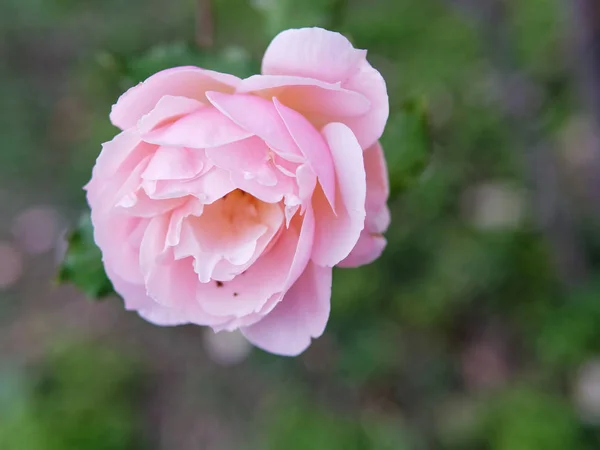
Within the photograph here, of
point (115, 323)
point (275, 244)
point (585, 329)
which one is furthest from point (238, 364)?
point (275, 244)

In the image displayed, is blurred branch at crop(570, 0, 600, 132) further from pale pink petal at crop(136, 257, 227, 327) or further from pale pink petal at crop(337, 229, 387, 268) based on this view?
pale pink petal at crop(136, 257, 227, 327)

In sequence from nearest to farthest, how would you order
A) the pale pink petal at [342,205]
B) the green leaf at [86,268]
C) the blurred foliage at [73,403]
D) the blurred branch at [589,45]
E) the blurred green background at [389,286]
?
the pale pink petal at [342,205] < the green leaf at [86,268] < the blurred branch at [589,45] < the blurred green background at [389,286] < the blurred foliage at [73,403]

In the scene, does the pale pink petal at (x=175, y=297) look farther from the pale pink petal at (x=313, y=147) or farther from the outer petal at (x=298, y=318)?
the pale pink petal at (x=313, y=147)

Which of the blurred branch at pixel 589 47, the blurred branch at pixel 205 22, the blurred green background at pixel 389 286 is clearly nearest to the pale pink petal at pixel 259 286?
the blurred branch at pixel 205 22

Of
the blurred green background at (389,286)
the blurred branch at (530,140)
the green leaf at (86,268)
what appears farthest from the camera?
the blurred green background at (389,286)

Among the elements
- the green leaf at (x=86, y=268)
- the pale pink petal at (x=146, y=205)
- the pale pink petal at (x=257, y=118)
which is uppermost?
the pale pink petal at (x=257, y=118)

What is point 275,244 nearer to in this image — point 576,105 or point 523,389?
point 523,389
